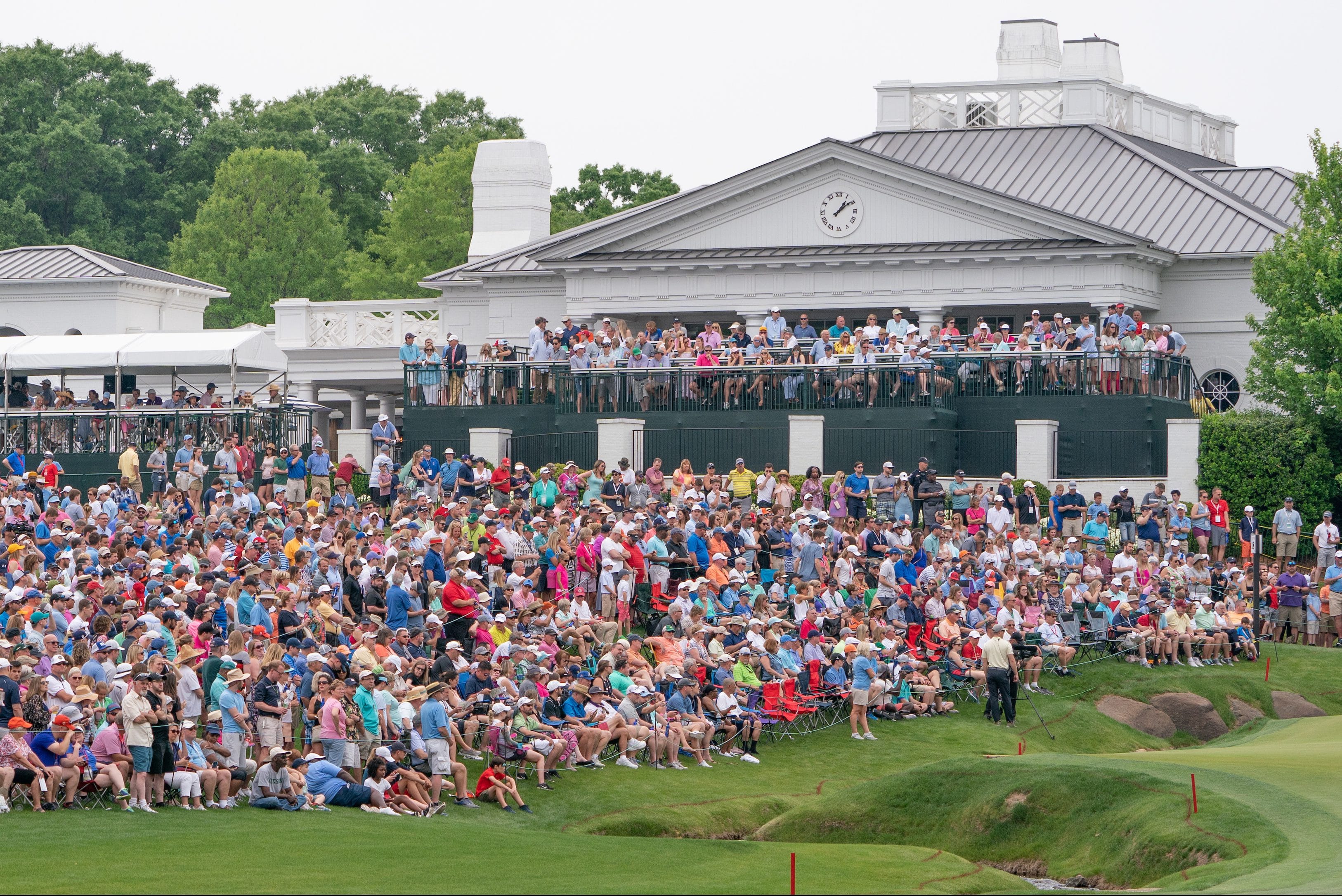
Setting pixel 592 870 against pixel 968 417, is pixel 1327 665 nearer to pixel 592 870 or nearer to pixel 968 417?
pixel 968 417

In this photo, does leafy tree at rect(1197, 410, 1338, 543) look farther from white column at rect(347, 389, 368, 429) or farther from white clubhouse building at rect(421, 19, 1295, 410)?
white column at rect(347, 389, 368, 429)

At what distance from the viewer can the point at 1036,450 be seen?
136 ft

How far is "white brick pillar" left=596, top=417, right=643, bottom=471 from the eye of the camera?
42469 mm

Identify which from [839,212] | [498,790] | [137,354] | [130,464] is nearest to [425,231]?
[839,212]

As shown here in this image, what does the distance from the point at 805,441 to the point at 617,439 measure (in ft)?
12.6

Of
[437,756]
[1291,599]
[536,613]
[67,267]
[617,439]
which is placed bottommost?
[437,756]

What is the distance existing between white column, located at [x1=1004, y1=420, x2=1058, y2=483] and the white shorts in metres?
20.3

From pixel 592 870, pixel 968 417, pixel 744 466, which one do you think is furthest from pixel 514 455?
pixel 592 870

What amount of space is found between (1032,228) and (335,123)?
1799 inches

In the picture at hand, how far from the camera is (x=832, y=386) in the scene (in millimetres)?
41875

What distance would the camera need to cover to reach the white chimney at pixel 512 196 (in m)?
59.7

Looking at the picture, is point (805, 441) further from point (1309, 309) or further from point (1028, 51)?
point (1028, 51)

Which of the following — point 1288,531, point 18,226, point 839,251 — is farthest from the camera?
point 18,226

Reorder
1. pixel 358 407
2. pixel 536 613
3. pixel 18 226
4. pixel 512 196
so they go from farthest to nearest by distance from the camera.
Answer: pixel 18 226 → pixel 512 196 → pixel 358 407 → pixel 536 613
